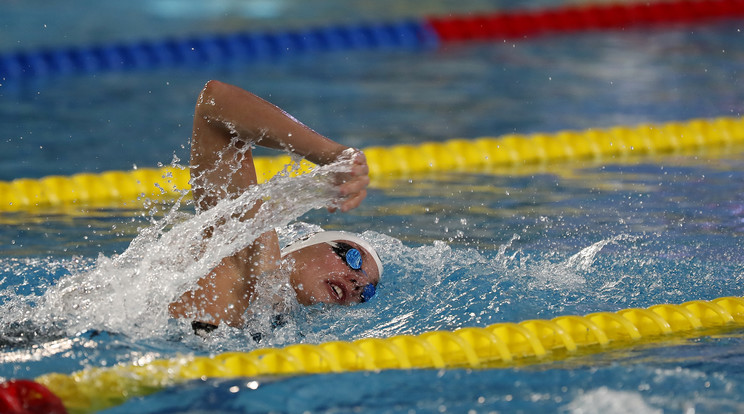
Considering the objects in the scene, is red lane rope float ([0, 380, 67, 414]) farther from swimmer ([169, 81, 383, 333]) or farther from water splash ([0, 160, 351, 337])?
swimmer ([169, 81, 383, 333])

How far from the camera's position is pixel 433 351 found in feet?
7.53

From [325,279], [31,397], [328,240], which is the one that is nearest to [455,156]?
[328,240]

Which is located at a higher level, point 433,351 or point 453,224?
point 453,224

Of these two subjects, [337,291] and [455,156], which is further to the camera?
[455,156]

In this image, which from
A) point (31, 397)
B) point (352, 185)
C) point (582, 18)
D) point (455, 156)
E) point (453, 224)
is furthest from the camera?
point (582, 18)

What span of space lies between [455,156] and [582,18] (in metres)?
4.24

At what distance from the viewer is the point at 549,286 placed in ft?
9.66

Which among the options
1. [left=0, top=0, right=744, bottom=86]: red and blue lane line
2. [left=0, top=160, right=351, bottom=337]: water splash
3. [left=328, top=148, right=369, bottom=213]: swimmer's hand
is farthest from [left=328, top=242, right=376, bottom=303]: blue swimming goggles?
[left=0, top=0, right=744, bottom=86]: red and blue lane line

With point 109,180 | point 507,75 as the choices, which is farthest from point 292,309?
point 507,75

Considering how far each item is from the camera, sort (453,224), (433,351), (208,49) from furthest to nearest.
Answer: (208,49), (453,224), (433,351)

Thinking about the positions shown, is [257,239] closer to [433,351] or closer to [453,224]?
[433,351]

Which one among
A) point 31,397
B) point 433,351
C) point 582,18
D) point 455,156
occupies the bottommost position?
point 433,351

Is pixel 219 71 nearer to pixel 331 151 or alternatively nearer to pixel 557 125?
pixel 557 125

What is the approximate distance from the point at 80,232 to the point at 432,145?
6.13ft
